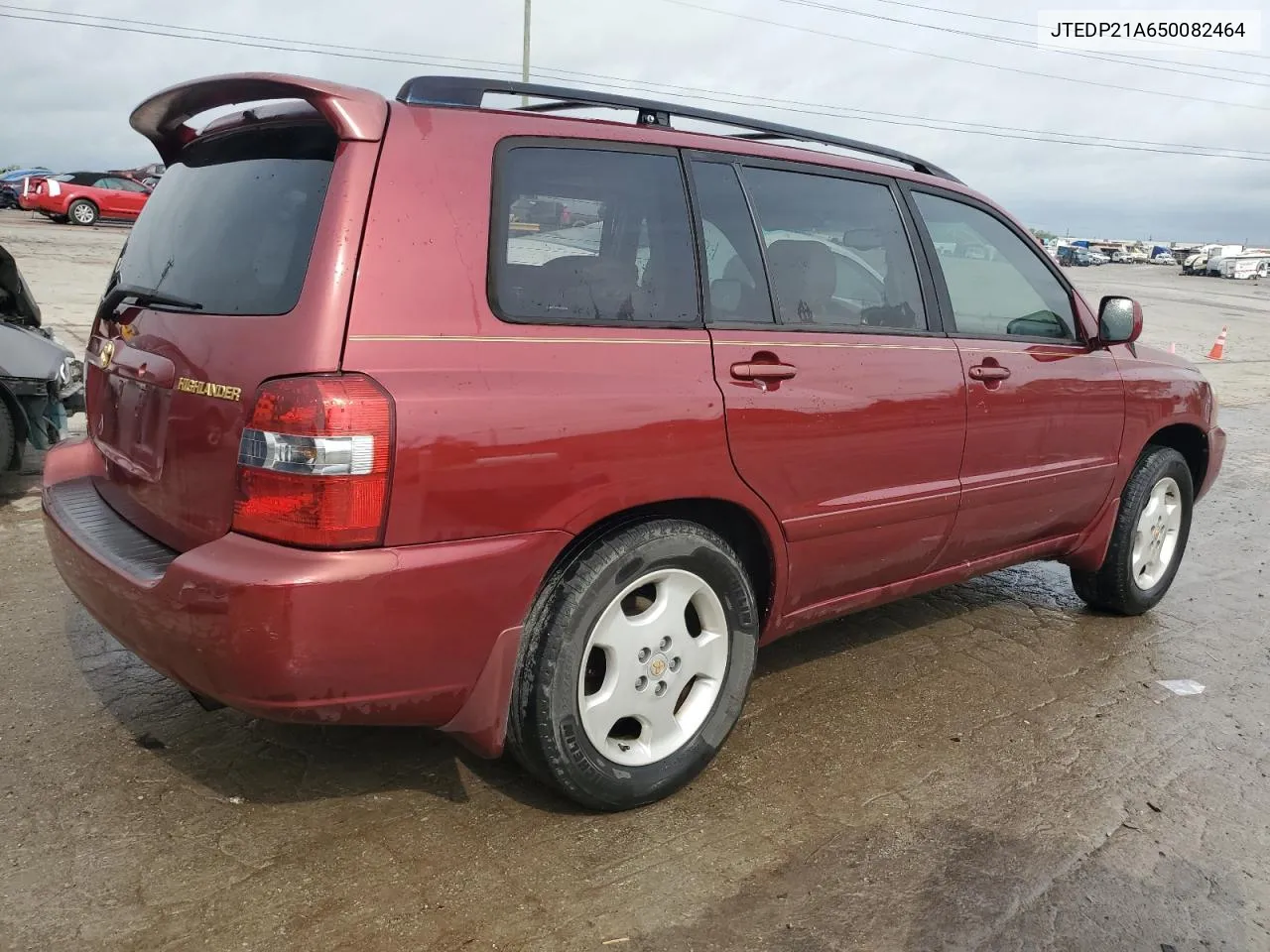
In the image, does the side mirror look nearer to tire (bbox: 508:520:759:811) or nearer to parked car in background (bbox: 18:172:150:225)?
tire (bbox: 508:520:759:811)

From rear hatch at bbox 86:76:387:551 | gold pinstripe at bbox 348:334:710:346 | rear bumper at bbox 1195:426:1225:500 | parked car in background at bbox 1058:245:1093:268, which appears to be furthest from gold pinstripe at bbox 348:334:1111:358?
parked car in background at bbox 1058:245:1093:268

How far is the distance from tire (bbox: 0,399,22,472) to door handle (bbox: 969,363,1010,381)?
193 inches

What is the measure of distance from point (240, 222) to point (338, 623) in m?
1.07

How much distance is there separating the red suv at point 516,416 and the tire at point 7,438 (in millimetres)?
2765

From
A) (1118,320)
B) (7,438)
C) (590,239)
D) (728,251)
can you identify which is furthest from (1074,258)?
(590,239)

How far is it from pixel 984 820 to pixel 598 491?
4.74 ft

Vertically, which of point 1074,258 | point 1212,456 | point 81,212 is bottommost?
point 1212,456

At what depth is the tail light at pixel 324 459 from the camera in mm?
2080

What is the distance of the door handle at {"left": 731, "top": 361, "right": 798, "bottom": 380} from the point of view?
274cm

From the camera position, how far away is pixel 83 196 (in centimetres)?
2422

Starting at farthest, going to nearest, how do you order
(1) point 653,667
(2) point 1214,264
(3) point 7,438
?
(2) point 1214,264
(3) point 7,438
(1) point 653,667

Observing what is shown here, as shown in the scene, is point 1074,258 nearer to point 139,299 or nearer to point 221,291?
point 139,299

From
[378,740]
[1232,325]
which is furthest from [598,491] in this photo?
[1232,325]

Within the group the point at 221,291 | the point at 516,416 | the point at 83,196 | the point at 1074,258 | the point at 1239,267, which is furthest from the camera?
the point at 1074,258
